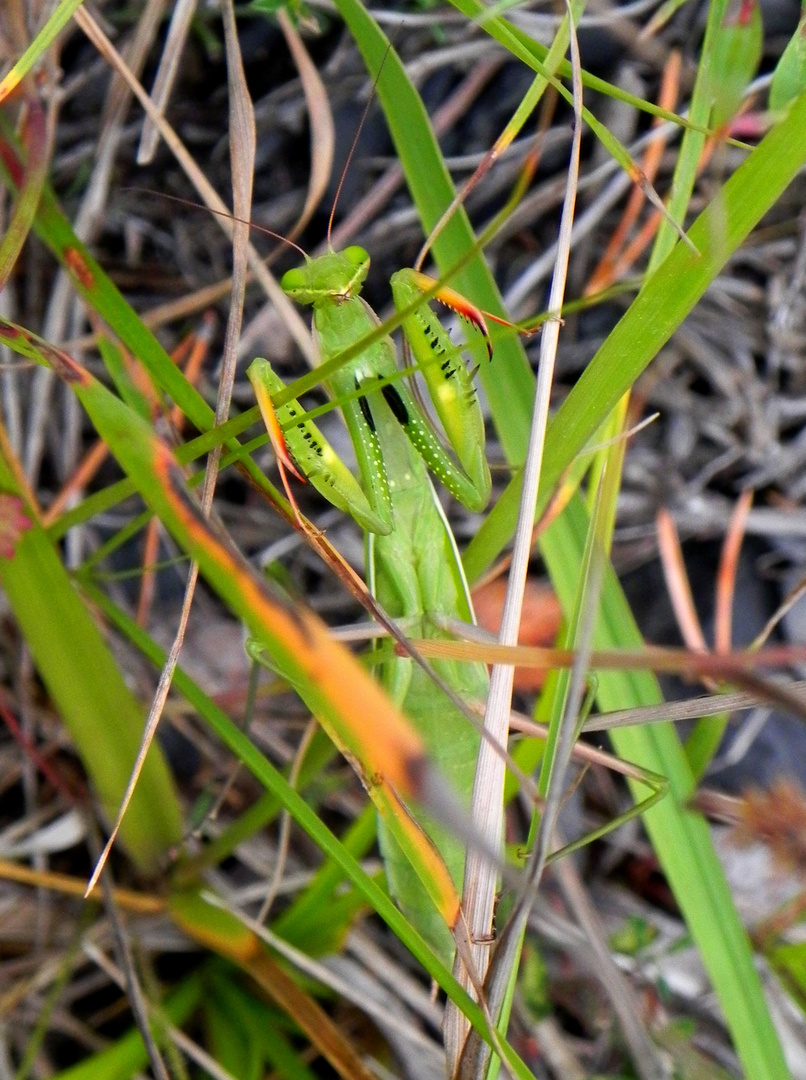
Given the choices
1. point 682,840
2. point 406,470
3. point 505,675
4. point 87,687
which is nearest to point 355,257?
point 406,470

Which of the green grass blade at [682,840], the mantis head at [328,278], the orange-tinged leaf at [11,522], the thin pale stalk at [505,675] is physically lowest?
the green grass blade at [682,840]

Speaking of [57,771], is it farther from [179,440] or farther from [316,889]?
[179,440]

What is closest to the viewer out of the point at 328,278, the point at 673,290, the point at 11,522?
the point at 673,290

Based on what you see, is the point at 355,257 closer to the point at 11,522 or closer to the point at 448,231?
the point at 448,231

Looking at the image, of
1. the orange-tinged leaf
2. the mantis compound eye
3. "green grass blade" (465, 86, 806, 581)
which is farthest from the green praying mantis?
the orange-tinged leaf

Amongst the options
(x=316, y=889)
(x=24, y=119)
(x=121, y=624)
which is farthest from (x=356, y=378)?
(x=316, y=889)

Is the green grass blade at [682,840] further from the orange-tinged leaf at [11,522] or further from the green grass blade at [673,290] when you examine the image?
the orange-tinged leaf at [11,522]

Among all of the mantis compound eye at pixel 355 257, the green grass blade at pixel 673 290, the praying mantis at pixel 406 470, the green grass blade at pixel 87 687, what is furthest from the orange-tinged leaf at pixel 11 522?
the green grass blade at pixel 673 290

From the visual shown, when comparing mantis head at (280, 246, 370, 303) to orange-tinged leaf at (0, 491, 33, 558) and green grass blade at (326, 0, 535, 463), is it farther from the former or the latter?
orange-tinged leaf at (0, 491, 33, 558)
